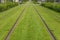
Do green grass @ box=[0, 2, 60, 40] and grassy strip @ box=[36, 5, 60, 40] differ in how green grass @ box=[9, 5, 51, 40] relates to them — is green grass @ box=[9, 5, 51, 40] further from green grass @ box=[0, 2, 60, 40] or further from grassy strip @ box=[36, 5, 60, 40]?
grassy strip @ box=[36, 5, 60, 40]

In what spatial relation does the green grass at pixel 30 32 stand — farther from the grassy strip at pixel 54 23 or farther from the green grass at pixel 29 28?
the grassy strip at pixel 54 23

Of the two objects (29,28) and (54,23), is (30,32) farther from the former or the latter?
(54,23)

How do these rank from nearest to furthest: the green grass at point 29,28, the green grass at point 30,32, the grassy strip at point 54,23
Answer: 1. the green grass at point 30,32
2. the green grass at point 29,28
3. the grassy strip at point 54,23

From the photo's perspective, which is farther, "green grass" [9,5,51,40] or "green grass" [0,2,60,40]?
"green grass" [0,2,60,40]

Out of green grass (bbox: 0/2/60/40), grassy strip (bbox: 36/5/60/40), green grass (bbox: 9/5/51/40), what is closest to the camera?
green grass (bbox: 9/5/51/40)

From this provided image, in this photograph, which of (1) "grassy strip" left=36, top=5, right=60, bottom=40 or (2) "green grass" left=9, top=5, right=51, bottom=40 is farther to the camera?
(1) "grassy strip" left=36, top=5, right=60, bottom=40

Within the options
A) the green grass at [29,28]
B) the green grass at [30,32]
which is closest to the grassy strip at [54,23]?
the green grass at [29,28]

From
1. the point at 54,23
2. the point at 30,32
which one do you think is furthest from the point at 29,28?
the point at 54,23

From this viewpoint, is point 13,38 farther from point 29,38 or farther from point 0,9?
point 0,9

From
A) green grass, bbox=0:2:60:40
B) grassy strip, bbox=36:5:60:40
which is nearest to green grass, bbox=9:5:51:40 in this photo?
green grass, bbox=0:2:60:40

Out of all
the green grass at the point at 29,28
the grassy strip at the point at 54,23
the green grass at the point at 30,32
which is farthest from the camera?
the grassy strip at the point at 54,23

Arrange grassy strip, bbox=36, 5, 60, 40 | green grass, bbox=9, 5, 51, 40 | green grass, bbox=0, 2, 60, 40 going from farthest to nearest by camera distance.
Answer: grassy strip, bbox=36, 5, 60, 40
green grass, bbox=0, 2, 60, 40
green grass, bbox=9, 5, 51, 40

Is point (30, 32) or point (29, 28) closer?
point (30, 32)

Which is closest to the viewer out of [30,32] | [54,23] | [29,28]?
[30,32]
